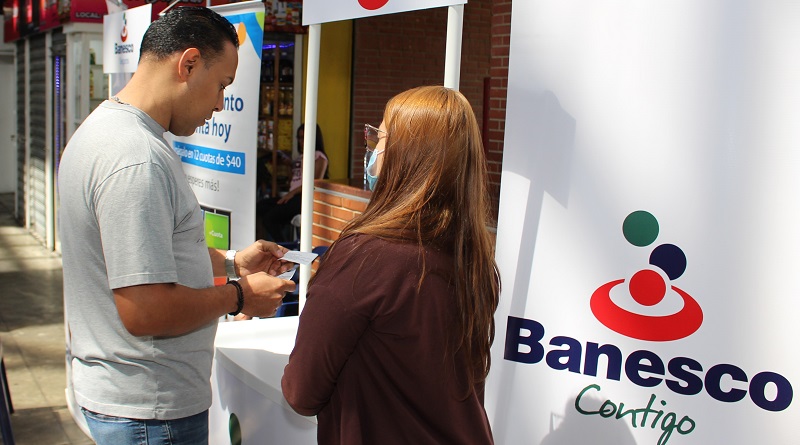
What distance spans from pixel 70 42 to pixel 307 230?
6831mm

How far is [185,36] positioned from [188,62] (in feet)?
0.19

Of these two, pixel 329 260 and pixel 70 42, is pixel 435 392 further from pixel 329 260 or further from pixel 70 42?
pixel 70 42

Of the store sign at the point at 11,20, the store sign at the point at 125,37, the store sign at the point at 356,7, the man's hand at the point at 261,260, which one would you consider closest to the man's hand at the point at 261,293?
the man's hand at the point at 261,260

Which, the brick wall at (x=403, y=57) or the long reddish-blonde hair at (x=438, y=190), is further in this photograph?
the brick wall at (x=403, y=57)

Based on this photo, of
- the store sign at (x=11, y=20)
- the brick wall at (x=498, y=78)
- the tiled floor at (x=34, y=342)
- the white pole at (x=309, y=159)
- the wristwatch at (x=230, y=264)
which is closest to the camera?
the wristwatch at (x=230, y=264)

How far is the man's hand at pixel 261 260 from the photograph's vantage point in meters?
2.26

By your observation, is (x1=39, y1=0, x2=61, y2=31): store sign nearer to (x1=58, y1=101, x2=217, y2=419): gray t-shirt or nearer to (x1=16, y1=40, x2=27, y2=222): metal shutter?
(x1=16, y1=40, x2=27, y2=222): metal shutter

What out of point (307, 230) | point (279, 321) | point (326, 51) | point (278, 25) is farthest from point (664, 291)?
point (326, 51)

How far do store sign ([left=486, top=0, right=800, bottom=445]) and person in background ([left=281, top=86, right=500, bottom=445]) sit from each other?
51cm

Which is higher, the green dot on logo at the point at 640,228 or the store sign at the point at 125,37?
the store sign at the point at 125,37

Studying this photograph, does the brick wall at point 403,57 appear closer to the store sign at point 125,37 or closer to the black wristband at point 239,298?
the store sign at point 125,37

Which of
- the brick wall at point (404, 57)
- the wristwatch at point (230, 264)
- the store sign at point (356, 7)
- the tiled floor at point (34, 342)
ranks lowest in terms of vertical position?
the tiled floor at point (34, 342)

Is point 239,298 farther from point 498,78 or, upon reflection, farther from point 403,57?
point 403,57

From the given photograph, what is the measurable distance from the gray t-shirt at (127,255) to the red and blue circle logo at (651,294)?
37.8 inches
